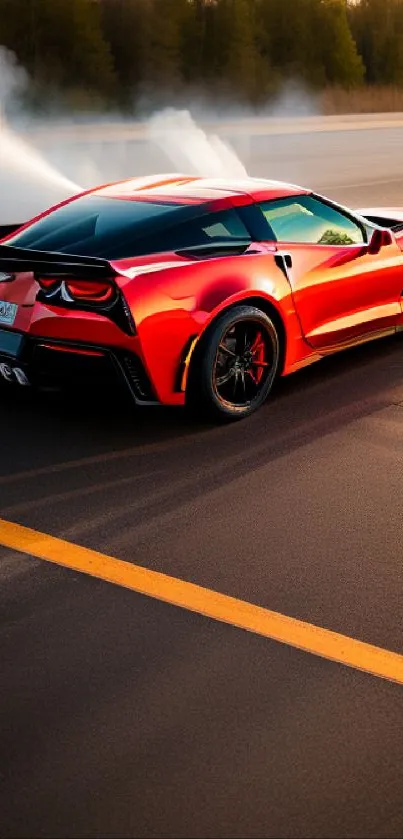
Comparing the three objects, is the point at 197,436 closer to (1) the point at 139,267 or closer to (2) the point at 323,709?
(1) the point at 139,267

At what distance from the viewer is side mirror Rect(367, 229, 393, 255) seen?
816 centimetres

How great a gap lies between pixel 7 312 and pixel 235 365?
1300 mm

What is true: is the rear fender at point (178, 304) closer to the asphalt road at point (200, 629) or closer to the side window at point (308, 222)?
the asphalt road at point (200, 629)

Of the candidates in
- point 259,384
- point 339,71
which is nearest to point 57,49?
point 339,71

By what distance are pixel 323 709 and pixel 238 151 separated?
3801 centimetres

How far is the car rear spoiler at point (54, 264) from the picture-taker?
642 centimetres

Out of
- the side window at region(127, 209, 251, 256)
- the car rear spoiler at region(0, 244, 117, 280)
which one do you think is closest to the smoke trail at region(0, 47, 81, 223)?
the side window at region(127, 209, 251, 256)

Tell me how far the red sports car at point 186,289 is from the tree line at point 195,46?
75702 millimetres

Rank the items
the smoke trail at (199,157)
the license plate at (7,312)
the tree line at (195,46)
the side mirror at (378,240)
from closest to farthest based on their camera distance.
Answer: the license plate at (7,312) < the side mirror at (378,240) < the smoke trail at (199,157) < the tree line at (195,46)

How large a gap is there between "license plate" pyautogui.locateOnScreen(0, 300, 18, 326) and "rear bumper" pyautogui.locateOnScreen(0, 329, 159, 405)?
0.20 feet

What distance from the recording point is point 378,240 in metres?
8.23

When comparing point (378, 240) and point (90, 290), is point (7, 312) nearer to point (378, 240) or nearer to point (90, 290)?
point (90, 290)

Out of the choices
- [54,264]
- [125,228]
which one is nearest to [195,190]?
[125,228]

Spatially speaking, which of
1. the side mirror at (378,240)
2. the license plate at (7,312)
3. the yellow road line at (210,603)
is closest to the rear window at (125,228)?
the license plate at (7,312)
